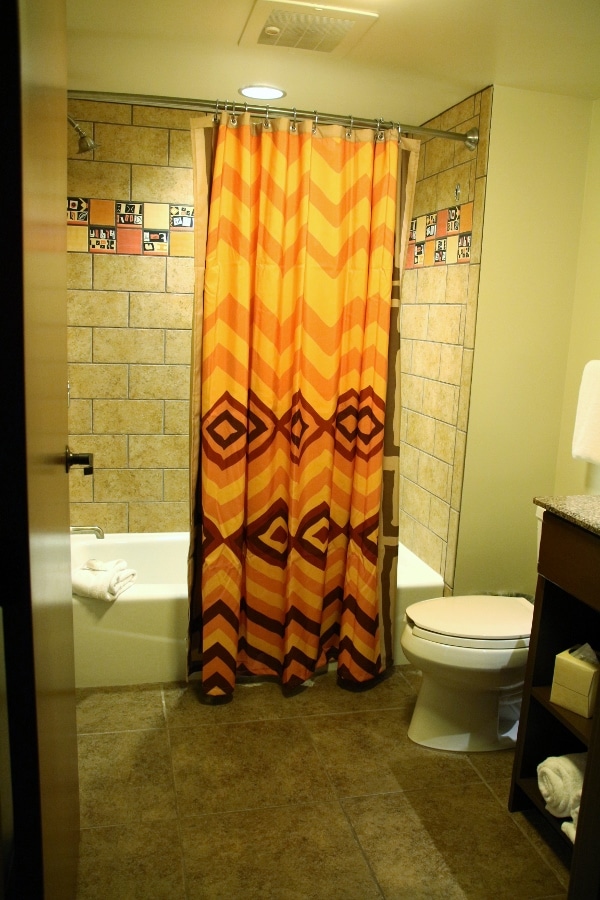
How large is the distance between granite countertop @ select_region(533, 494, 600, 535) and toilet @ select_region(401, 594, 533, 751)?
0.56 metres

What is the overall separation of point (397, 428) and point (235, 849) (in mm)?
1536

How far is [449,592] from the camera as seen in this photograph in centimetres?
299

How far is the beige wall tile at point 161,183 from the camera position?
10.7 ft

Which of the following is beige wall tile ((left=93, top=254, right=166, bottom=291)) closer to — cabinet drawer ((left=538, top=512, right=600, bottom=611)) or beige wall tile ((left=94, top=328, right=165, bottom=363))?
beige wall tile ((left=94, top=328, right=165, bottom=363))

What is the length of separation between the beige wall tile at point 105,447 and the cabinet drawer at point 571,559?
2.09m

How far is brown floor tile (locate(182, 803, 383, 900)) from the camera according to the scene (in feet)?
6.15

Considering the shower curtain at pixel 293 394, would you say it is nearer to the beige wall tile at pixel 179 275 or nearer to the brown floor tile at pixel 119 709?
the brown floor tile at pixel 119 709

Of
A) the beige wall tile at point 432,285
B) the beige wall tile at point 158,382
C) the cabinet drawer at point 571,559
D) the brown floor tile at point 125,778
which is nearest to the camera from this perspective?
the cabinet drawer at point 571,559

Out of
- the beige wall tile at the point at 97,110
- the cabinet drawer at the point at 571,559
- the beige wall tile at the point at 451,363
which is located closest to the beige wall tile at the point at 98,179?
the beige wall tile at the point at 97,110

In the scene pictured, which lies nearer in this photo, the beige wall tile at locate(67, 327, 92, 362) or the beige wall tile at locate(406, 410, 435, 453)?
the beige wall tile at locate(406, 410, 435, 453)

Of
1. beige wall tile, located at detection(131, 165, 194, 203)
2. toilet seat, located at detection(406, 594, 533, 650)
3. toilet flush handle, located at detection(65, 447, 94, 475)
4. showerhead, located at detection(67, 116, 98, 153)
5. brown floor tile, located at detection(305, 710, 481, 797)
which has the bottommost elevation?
brown floor tile, located at detection(305, 710, 481, 797)

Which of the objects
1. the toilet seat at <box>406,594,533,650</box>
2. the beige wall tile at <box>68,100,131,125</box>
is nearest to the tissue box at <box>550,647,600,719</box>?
the toilet seat at <box>406,594,533,650</box>

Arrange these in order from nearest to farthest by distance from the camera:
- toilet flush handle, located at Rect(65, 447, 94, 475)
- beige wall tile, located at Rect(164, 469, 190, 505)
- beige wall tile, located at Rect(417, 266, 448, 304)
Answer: toilet flush handle, located at Rect(65, 447, 94, 475)
beige wall tile, located at Rect(417, 266, 448, 304)
beige wall tile, located at Rect(164, 469, 190, 505)

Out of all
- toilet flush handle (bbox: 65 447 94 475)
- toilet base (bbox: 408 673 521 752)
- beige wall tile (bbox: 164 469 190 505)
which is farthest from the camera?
beige wall tile (bbox: 164 469 190 505)
